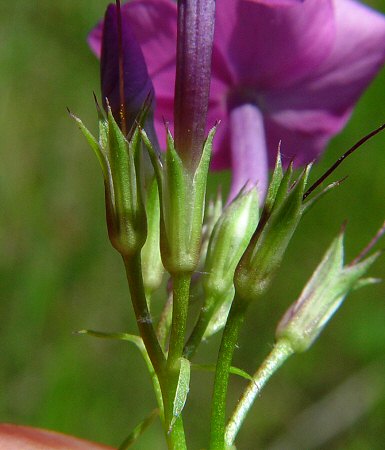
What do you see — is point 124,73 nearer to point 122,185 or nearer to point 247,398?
point 122,185

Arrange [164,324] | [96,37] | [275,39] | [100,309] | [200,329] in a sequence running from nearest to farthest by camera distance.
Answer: [200,329]
[164,324]
[275,39]
[96,37]
[100,309]

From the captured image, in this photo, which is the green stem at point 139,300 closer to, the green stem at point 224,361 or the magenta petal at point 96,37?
the green stem at point 224,361

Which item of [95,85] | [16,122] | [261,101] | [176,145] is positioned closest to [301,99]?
[261,101]

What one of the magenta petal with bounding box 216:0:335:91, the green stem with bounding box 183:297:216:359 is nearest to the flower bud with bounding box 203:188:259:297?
the green stem with bounding box 183:297:216:359

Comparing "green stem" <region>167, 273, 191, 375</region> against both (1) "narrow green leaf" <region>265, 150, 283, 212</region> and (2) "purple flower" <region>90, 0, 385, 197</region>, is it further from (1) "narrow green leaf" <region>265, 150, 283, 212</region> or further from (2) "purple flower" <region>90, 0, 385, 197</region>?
(2) "purple flower" <region>90, 0, 385, 197</region>

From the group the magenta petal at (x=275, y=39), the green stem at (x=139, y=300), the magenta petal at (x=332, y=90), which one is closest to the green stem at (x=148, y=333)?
the green stem at (x=139, y=300)

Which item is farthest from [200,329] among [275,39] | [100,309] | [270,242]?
[100,309]
